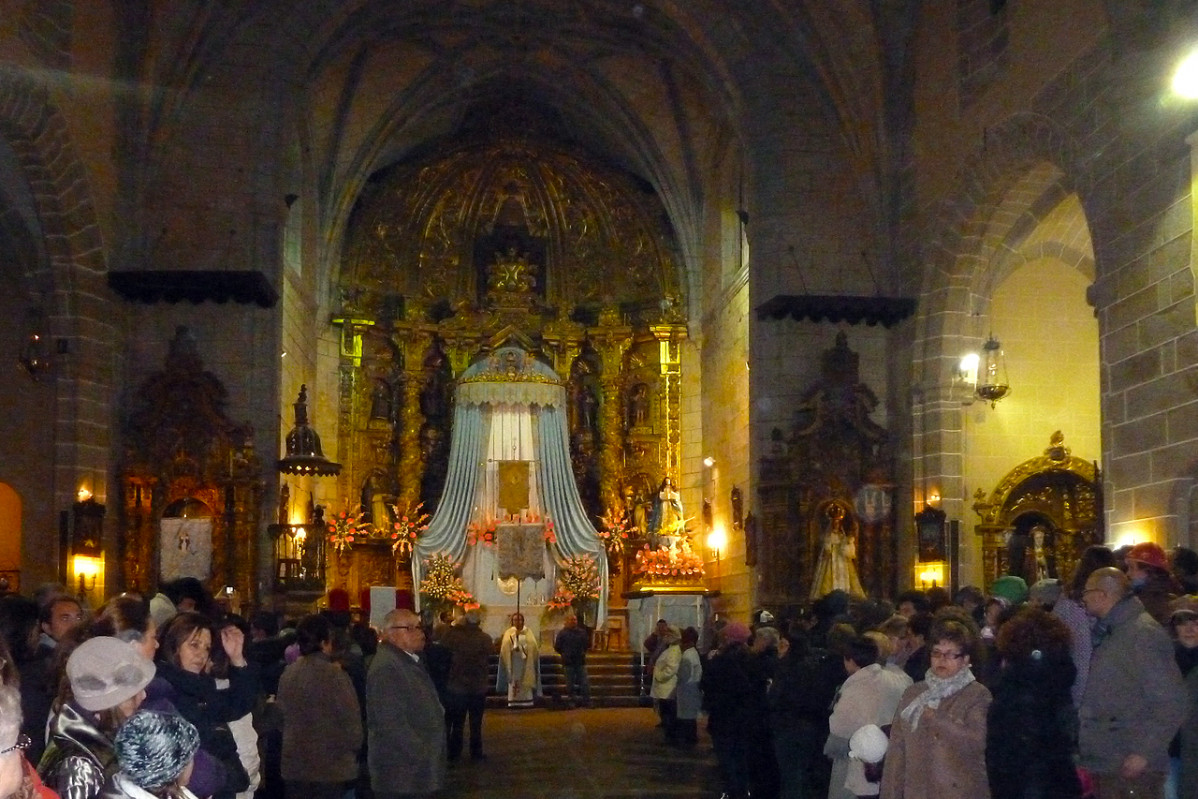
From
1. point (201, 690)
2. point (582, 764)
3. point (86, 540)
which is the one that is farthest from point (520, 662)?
point (201, 690)

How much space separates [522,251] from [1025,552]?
40.8ft

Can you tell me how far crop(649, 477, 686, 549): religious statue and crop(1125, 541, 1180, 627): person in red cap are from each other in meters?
16.5

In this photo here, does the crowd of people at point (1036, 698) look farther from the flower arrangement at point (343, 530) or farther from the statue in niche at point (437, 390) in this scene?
the statue in niche at point (437, 390)

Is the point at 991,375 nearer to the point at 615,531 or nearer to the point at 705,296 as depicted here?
the point at 705,296

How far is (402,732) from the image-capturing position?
277 inches

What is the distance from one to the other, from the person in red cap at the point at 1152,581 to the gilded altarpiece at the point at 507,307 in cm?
1825

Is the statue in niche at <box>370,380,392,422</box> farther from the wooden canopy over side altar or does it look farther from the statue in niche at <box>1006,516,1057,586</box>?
the statue in niche at <box>1006,516,1057,586</box>

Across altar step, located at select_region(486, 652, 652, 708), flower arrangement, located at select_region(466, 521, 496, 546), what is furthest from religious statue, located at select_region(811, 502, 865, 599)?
flower arrangement, located at select_region(466, 521, 496, 546)

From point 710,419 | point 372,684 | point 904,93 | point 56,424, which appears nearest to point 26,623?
point 372,684

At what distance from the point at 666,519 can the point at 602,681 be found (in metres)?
3.65

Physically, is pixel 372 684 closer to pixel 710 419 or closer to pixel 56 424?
pixel 56 424

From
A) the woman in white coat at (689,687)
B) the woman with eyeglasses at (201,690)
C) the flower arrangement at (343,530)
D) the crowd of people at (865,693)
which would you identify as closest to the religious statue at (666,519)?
the flower arrangement at (343,530)

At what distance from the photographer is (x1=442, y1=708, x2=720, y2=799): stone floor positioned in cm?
1141

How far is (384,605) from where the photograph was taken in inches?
728
